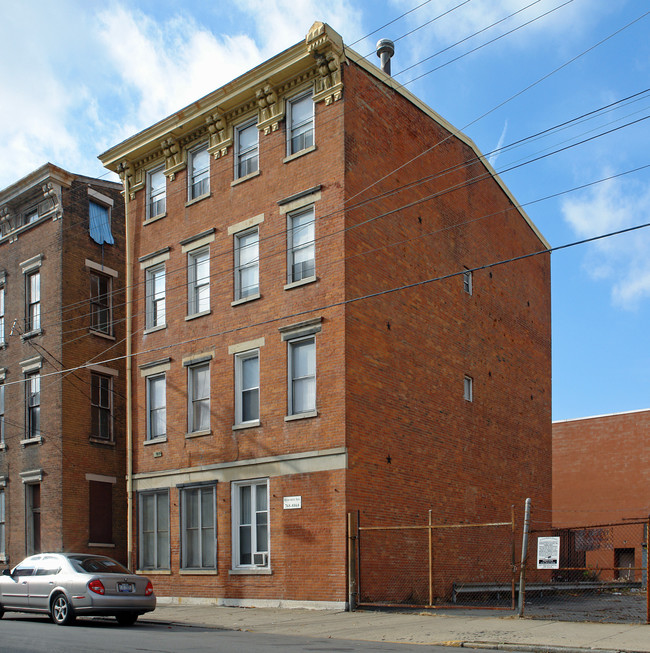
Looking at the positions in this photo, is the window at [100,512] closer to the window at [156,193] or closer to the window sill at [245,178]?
the window at [156,193]

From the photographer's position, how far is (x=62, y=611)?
53.8 ft

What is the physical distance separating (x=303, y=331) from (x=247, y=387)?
272 centimetres

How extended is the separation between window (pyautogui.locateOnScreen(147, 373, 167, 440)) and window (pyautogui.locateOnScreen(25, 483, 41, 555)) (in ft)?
19.0

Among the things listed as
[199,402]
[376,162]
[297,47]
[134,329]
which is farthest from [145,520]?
[297,47]

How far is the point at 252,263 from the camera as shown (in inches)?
909

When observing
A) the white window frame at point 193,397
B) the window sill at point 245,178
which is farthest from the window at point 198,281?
the window sill at point 245,178

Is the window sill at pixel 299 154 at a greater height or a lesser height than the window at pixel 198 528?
greater

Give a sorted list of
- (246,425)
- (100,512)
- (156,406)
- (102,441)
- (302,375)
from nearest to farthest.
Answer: (302,375)
(246,425)
(156,406)
(100,512)
(102,441)

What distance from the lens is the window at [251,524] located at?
69.9 feet

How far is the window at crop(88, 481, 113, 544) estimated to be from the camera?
1094 inches

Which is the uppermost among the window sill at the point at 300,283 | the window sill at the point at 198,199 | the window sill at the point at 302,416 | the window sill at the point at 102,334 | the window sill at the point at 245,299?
the window sill at the point at 198,199

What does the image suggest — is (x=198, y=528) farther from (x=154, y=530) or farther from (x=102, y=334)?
(x=102, y=334)

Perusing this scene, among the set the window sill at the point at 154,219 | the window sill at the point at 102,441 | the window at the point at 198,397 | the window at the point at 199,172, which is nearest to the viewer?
the window at the point at 198,397

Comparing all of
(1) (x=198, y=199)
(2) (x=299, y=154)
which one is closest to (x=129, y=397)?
(1) (x=198, y=199)
